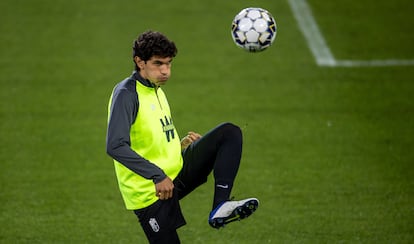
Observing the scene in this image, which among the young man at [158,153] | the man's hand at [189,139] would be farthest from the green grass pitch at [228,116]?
the young man at [158,153]

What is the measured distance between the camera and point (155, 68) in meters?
6.34

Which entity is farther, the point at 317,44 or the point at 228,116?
the point at 317,44

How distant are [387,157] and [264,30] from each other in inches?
139

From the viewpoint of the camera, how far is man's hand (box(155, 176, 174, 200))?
236 inches

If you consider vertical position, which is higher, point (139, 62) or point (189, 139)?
point (139, 62)

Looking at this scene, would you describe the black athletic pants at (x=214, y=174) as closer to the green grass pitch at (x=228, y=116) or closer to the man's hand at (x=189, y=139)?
the man's hand at (x=189, y=139)

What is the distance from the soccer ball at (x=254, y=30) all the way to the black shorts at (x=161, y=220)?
2.00 metres

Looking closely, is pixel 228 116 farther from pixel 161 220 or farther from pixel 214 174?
pixel 161 220

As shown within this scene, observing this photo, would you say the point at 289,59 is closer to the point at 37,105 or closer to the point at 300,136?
the point at 300,136

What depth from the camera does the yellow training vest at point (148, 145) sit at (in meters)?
6.33

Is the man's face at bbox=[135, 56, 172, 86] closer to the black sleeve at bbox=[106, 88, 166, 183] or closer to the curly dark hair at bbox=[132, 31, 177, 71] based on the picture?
the curly dark hair at bbox=[132, 31, 177, 71]

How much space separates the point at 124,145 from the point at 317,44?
9.40 meters

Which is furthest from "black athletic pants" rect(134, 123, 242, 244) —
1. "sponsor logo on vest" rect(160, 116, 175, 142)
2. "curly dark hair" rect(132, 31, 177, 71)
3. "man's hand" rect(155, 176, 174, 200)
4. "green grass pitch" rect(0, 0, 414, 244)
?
"green grass pitch" rect(0, 0, 414, 244)

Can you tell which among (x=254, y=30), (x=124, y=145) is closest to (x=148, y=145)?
(x=124, y=145)
